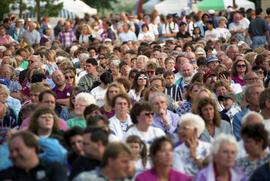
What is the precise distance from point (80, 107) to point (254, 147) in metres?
4.96

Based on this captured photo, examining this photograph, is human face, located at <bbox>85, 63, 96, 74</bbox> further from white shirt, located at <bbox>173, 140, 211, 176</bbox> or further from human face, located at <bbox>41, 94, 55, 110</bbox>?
white shirt, located at <bbox>173, 140, 211, 176</bbox>

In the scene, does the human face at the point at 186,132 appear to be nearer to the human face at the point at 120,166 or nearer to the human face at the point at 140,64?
the human face at the point at 120,166

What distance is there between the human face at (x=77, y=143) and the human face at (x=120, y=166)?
4.56ft

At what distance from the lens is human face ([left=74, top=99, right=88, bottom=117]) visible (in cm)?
1911

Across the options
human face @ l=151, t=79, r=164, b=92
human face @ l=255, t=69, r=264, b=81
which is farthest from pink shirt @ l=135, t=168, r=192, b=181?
human face @ l=255, t=69, r=264, b=81

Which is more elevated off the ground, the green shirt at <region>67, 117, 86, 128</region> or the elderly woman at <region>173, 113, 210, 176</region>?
the elderly woman at <region>173, 113, 210, 176</region>

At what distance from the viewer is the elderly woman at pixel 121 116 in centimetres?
1861

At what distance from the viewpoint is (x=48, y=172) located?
13820 millimetres

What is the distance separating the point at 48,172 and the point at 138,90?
9.90m

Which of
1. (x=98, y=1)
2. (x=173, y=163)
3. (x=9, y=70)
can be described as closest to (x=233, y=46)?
(x=9, y=70)

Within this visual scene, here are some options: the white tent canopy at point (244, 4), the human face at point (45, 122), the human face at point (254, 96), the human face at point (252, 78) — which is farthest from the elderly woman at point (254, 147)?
the white tent canopy at point (244, 4)

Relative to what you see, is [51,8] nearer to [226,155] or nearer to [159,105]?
[159,105]

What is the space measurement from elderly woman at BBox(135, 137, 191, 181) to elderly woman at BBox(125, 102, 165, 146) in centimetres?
282

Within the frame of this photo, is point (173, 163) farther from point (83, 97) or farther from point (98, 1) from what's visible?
point (98, 1)
